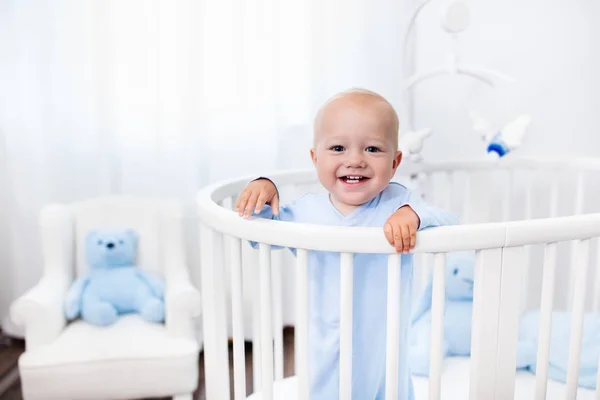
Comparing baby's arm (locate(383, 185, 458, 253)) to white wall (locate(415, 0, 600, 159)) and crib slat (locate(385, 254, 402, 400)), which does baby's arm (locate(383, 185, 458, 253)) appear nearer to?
crib slat (locate(385, 254, 402, 400))

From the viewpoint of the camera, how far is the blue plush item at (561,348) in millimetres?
1256

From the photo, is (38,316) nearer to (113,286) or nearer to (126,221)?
(113,286)

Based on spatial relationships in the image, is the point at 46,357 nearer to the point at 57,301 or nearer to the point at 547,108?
the point at 57,301

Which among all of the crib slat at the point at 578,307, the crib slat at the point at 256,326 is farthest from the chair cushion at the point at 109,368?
the crib slat at the point at 578,307

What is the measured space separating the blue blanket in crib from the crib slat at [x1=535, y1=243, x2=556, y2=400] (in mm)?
397

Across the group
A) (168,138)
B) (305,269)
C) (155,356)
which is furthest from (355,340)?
(168,138)

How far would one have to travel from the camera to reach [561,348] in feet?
4.36

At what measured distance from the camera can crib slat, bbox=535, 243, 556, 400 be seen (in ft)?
2.81

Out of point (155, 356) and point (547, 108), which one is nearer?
point (155, 356)

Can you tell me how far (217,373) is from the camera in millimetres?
1072

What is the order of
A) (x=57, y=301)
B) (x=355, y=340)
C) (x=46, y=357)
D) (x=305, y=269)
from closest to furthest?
(x=305, y=269) → (x=355, y=340) → (x=46, y=357) → (x=57, y=301)

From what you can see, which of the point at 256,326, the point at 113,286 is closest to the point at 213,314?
the point at 256,326

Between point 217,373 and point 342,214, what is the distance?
352mm

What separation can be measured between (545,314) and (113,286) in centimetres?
113
